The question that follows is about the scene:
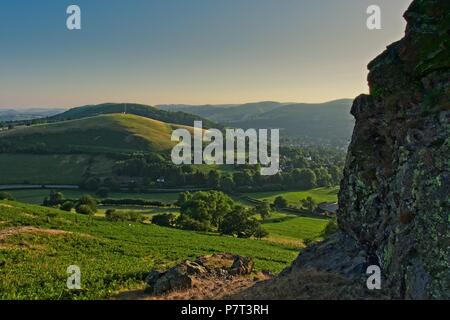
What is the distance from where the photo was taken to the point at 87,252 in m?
42.3

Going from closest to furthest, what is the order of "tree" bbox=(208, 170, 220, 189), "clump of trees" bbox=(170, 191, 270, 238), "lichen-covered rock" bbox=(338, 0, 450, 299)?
"lichen-covered rock" bbox=(338, 0, 450, 299), "clump of trees" bbox=(170, 191, 270, 238), "tree" bbox=(208, 170, 220, 189)

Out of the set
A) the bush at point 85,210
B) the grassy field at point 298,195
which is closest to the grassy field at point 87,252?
the bush at point 85,210

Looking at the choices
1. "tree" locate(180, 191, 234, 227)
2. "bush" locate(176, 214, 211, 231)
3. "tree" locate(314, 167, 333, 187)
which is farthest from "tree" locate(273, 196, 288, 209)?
"tree" locate(314, 167, 333, 187)

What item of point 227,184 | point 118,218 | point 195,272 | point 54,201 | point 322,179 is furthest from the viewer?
point 322,179

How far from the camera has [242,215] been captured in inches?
3214

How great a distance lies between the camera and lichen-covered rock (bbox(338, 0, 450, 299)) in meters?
15.8

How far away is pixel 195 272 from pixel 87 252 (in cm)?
2032

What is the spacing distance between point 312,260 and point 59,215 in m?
51.0

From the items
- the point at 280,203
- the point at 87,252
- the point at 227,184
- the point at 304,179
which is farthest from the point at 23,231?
the point at 304,179

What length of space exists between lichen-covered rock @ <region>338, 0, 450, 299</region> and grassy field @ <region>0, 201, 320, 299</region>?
14792 mm

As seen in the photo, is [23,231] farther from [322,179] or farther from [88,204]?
[322,179]

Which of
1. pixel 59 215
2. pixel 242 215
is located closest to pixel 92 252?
pixel 59 215

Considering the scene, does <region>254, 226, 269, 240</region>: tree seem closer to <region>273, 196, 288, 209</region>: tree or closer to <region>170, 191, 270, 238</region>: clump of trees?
<region>170, 191, 270, 238</region>: clump of trees
